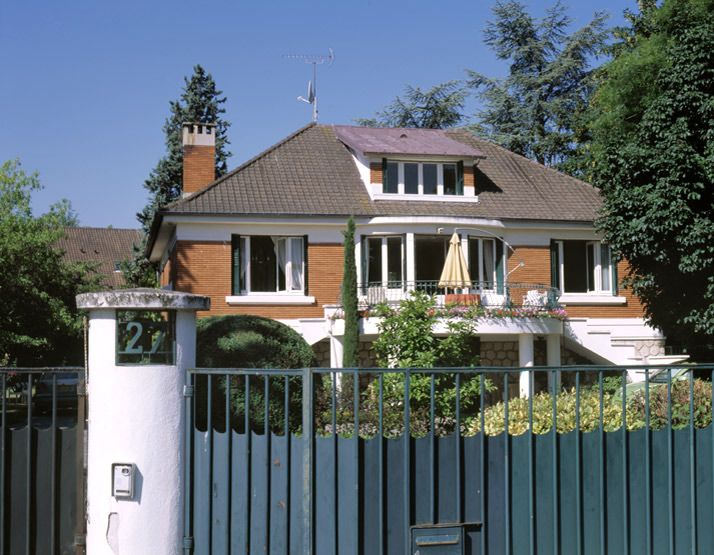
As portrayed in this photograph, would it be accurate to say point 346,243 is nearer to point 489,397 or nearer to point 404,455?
point 489,397

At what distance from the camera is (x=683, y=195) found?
1891cm

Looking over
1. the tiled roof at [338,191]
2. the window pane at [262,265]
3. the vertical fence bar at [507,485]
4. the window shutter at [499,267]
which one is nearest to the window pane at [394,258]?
the tiled roof at [338,191]

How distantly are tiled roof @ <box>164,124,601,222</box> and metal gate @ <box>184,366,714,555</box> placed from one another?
54.0 feet

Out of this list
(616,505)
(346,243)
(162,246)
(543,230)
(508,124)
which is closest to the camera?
(616,505)

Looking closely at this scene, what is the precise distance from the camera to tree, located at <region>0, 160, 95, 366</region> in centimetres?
2361

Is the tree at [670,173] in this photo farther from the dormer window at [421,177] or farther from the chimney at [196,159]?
the chimney at [196,159]

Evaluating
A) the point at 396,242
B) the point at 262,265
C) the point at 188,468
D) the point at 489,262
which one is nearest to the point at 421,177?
the point at 396,242

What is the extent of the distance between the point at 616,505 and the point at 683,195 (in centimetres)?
1313

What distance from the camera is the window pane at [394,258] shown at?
957 inches

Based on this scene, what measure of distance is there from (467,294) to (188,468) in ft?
A: 53.9

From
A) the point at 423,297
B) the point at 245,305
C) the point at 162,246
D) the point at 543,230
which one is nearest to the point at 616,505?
the point at 423,297

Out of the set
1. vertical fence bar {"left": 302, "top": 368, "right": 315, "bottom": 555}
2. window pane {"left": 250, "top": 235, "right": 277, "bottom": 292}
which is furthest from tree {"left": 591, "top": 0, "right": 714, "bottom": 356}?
vertical fence bar {"left": 302, "top": 368, "right": 315, "bottom": 555}

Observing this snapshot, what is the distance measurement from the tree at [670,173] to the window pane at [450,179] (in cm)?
525

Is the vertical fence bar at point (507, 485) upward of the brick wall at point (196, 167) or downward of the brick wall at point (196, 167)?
downward
